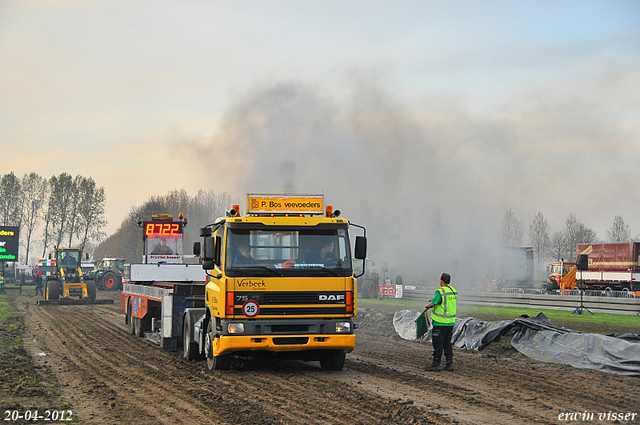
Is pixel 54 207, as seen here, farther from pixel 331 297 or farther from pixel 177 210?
pixel 331 297

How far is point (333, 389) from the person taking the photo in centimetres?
966

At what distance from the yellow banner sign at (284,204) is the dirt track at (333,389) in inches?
116

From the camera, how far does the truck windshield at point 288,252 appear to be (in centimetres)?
1066

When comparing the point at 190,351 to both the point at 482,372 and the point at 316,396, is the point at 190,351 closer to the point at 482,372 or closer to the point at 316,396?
the point at 316,396

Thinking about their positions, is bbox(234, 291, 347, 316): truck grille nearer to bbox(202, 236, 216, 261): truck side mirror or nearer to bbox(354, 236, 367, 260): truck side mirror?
bbox(354, 236, 367, 260): truck side mirror

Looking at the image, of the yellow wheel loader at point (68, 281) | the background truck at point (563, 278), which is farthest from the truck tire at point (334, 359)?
the background truck at point (563, 278)

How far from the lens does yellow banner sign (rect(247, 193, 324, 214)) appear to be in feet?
37.6

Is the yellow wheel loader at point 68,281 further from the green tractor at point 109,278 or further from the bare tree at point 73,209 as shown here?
the bare tree at point 73,209

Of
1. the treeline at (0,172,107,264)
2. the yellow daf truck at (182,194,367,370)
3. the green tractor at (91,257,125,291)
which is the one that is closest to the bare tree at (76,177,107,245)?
the treeline at (0,172,107,264)

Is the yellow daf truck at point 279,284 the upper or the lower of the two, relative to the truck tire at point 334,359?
upper

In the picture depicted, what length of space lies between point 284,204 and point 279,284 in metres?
1.68

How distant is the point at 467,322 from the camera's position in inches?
641

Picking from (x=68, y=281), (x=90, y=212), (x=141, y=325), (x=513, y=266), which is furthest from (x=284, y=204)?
(x=90, y=212)

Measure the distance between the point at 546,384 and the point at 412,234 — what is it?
134 feet
